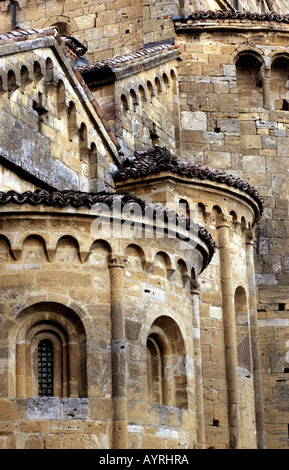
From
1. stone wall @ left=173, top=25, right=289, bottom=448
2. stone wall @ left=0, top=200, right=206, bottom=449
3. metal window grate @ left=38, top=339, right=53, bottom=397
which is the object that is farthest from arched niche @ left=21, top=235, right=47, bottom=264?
stone wall @ left=173, top=25, right=289, bottom=448

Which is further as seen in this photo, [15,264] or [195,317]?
[195,317]

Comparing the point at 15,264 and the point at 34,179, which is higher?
the point at 34,179

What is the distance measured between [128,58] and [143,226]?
25.2 ft

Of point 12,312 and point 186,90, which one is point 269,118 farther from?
point 12,312

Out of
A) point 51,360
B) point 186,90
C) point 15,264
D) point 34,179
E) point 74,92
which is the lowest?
point 51,360

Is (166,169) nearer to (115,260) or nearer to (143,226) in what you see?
(143,226)

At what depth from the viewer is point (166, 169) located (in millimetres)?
26625

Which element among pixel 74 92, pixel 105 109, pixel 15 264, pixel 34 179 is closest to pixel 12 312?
pixel 15 264

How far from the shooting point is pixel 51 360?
21.4 m

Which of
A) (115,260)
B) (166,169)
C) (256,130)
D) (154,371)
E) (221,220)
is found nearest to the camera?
(115,260)

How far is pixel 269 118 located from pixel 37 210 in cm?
1168

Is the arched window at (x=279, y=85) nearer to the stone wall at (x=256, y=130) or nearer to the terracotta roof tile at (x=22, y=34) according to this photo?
the stone wall at (x=256, y=130)

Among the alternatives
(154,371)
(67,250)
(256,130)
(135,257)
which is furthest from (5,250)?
(256,130)

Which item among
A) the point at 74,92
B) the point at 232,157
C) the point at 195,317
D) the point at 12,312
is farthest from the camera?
the point at 232,157
